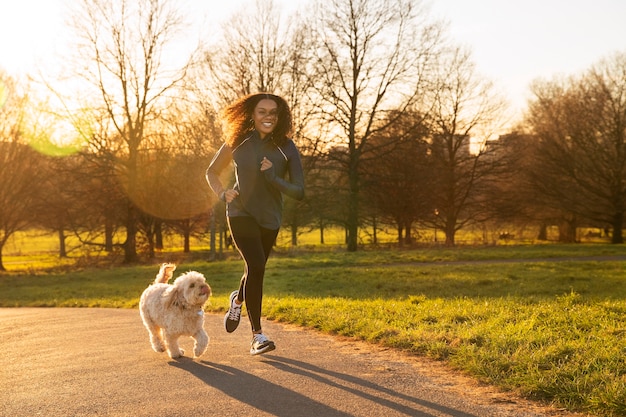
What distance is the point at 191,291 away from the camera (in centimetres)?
551

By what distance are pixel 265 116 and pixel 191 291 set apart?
1.83 meters

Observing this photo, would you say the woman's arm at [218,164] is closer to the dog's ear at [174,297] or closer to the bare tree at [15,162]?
the dog's ear at [174,297]

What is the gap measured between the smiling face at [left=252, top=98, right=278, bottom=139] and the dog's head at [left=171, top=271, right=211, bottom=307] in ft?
5.04

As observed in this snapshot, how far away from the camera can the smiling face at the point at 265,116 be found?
5.78 meters

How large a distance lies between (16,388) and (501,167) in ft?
120

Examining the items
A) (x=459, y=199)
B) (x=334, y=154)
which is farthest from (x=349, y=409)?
(x=459, y=199)

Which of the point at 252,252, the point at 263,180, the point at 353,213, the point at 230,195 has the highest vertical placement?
the point at 353,213

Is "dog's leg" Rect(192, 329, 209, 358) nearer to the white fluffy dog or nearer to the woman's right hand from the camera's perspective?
the white fluffy dog

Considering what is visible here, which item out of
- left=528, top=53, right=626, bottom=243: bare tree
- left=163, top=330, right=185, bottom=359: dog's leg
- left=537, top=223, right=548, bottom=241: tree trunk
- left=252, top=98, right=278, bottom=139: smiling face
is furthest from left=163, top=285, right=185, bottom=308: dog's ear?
left=537, top=223, right=548, bottom=241: tree trunk

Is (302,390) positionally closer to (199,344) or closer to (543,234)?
(199,344)

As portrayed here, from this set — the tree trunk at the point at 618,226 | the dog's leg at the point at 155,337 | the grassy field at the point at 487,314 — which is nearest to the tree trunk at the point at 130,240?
the grassy field at the point at 487,314

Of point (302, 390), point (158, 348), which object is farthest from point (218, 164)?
point (302, 390)

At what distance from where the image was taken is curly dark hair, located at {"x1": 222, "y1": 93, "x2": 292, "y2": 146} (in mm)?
5852

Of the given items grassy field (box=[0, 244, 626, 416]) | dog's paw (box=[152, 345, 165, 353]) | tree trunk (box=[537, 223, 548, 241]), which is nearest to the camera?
grassy field (box=[0, 244, 626, 416])
